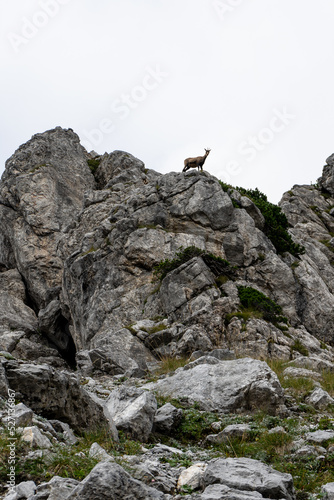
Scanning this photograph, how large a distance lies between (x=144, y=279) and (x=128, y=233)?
137 inches

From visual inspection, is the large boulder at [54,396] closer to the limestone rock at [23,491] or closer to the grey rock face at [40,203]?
the limestone rock at [23,491]

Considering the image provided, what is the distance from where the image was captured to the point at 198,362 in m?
12.9

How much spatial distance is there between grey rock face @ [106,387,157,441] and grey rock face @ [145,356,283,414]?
1489 millimetres

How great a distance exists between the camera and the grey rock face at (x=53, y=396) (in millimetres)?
7867

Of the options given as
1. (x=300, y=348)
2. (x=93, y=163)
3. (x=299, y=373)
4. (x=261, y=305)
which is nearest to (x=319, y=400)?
(x=299, y=373)

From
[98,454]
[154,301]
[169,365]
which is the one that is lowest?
[98,454]

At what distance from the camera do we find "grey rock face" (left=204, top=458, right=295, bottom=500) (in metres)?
5.24

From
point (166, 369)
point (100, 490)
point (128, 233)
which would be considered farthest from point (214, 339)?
point (100, 490)

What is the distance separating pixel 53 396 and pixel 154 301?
1544 centimetres

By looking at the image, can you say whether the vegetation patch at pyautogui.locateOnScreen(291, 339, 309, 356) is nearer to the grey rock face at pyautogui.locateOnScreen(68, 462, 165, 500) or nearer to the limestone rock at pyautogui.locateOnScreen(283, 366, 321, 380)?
the limestone rock at pyautogui.locateOnScreen(283, 366, 321, 380)

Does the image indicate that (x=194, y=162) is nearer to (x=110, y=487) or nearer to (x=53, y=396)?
(x=53, y=396)

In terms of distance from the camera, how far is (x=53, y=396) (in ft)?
26.4

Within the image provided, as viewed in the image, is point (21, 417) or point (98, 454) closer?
point (98, 454)

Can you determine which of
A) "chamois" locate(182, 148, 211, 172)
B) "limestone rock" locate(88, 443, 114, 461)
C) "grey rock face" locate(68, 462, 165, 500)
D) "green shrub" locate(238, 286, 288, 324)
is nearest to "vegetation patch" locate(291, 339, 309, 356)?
"green shrub" locate(238, 286, 288, 324)
